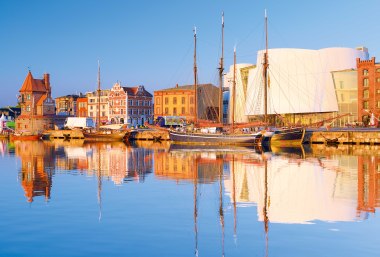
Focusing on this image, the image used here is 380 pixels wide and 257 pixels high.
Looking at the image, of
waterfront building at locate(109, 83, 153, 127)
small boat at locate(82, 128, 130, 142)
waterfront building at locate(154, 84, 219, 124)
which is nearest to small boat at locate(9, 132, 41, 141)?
small boat at locate(82, 128, 130, 142)

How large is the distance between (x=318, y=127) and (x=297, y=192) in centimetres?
6303

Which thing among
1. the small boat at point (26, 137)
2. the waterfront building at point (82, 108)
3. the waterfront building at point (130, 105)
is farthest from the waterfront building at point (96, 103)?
the small boat at point (26, 137)

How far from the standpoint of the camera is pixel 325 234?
17219 millimetres

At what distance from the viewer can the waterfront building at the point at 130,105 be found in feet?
441

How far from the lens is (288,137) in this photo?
2874 inches

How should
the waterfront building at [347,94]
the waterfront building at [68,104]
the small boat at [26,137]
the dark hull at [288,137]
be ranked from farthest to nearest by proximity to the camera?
the waterfront building at [68,104], the small boat at [26,137], the waterfront building at [347,94], the dark hull at [288,137]

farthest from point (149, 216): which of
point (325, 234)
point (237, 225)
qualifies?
point (325, 234)

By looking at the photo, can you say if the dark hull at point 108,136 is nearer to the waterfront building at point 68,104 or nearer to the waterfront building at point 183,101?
the waterfront building at point 183,101

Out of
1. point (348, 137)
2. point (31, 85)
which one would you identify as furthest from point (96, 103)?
point (348, 137)

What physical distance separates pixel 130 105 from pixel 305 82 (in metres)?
48.7

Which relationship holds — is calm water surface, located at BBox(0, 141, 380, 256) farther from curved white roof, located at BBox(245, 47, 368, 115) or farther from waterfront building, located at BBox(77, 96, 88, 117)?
waterfront building, located at BBox(77, 96, 88, 117)

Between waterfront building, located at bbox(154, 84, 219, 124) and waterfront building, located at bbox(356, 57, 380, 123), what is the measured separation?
3706 centimetres

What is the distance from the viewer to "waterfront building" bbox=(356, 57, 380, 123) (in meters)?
98.3

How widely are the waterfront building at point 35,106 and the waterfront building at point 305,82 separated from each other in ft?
182
